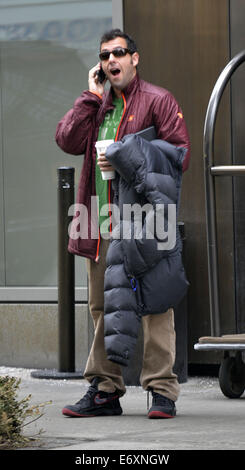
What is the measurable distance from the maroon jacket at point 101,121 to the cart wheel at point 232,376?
3.68 feet

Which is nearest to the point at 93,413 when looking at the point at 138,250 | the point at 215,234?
the point at 138,250

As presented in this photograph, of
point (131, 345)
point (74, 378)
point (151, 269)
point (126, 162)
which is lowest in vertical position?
point (74, 378)

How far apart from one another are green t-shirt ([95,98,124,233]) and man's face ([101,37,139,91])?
0.11 metres

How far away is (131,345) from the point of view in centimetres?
544

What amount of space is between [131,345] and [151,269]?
0.39m

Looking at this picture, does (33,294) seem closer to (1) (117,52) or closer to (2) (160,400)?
(2) (160,400)

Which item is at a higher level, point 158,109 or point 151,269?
point 158,109

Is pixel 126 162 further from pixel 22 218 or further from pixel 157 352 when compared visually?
pixel 22 218

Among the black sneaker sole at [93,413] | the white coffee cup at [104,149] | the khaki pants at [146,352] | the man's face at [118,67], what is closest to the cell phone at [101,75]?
the man's face at [118,67]

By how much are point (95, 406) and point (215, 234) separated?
1.14 m

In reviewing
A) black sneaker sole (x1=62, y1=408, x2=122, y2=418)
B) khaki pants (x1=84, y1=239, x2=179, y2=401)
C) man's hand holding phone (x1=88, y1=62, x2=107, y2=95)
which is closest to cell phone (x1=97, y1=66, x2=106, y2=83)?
man's hand holding phone (x1=88, y1=62, x2=107, y2=95)

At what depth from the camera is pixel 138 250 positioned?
546 cm

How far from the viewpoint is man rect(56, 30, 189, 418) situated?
563 cm
